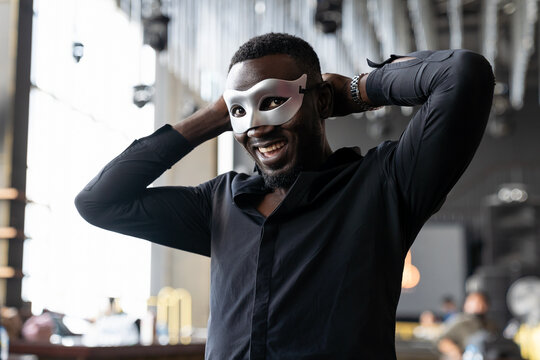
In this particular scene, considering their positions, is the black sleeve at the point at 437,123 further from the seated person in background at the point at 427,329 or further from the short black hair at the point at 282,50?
the seated person in background at the point at 427,329

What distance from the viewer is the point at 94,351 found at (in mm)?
3486

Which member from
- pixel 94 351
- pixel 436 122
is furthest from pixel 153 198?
pixel 94 351

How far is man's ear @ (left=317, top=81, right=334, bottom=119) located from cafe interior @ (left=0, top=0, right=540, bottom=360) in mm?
2584

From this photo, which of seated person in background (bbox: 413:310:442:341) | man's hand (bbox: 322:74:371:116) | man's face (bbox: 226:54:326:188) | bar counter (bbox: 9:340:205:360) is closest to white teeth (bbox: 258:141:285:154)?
man's face (bbox: 226:54:326:188)

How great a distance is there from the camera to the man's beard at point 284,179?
120 centimetres

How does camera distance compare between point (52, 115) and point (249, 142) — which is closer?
point (249, 142)

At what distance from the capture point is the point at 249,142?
1221 mm

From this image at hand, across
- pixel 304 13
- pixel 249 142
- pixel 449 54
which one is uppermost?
pixel 304 13

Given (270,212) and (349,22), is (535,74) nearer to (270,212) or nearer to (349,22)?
(349,22)

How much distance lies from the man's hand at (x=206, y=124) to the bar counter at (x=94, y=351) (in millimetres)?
2351

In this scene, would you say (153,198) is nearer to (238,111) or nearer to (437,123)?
(238,111)

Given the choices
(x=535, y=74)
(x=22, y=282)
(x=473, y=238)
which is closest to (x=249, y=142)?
(x=22, y=282)

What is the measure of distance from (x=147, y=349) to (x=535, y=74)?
404 inches

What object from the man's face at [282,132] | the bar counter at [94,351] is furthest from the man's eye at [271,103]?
the bar counter at [94,351]
